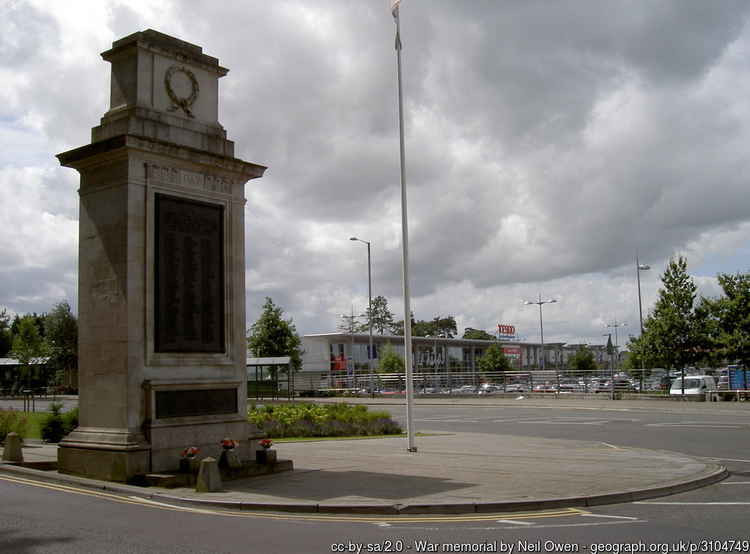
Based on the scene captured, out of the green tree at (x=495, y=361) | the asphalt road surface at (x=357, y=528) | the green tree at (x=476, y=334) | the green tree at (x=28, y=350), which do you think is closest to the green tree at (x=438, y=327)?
the green tree at (x=476, y=334)

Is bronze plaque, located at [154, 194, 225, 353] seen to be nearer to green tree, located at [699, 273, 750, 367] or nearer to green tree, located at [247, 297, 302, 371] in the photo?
green tree, located at [699, 273, 750, 367]

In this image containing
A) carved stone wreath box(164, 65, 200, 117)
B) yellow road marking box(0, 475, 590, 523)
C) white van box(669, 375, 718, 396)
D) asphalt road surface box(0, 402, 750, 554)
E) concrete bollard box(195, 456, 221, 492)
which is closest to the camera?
asphalt road surface box(0, 402, 750, 554)

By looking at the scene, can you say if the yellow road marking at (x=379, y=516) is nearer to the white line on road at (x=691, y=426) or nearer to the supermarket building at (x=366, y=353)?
the white line on road at (x=691, y=426)

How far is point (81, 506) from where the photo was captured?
10.8 meters

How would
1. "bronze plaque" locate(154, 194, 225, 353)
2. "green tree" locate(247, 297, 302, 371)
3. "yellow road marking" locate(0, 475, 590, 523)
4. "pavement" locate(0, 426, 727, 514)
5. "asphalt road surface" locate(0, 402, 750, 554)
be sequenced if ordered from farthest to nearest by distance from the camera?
"green tree" locate(247, 297, 302, 371), "bronze plaque" locate(154, 194, 225, 353), "pavement" locate(0, 426, 727, 514), "yellow road marking" locate(0, 475, 590, 523), "asphalt road surface" locate(0, 402, 750, 554)

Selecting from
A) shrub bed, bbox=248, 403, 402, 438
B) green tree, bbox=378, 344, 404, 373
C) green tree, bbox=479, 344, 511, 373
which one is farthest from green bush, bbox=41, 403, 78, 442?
green tree, bbox=479, 344, 511, 373

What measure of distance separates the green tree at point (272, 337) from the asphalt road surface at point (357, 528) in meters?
58.2

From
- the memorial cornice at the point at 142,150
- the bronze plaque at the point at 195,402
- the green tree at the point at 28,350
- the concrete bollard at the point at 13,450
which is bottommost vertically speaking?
the concrete bollard at the point at 13,450

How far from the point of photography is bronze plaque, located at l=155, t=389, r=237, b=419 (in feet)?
42.9

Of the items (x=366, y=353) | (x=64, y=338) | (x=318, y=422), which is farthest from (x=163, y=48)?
(x=366, y=353)

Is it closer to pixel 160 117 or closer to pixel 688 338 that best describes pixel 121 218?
pixel 160 117

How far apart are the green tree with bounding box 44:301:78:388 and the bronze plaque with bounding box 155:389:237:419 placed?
65.2 meters

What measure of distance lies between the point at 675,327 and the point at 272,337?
39186mm

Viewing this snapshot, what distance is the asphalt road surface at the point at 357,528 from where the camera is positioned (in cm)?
803
